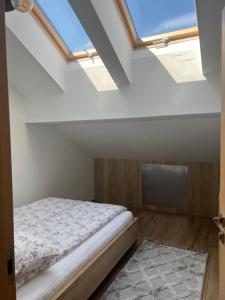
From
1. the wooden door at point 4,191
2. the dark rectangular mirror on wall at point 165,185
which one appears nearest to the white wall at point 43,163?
the dark rectangular mirror on wall at point 165,185

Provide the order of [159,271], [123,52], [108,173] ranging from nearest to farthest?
[123,52] < [159,271] < [108,173]

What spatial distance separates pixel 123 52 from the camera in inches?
89.8

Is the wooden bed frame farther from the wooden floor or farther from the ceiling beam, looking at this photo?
the ceiling beam

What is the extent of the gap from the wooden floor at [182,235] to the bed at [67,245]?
0.97ft

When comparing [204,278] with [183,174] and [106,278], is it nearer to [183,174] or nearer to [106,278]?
[106,278]

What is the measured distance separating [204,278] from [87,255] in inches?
47.0

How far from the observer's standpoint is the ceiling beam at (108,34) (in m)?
1.73

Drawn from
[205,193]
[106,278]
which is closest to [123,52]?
[106,278]

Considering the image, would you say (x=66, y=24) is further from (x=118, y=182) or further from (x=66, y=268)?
(x=118, y=182)

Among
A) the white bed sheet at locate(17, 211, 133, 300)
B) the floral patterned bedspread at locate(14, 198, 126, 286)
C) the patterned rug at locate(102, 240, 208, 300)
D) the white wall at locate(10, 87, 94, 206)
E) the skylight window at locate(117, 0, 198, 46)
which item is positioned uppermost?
the skylight window at locate(117, 0, 198, 46)

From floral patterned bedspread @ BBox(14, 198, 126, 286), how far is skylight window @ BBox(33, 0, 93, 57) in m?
1.81

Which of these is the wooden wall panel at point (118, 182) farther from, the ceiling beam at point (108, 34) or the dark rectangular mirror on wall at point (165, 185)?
the ceiling beam at point (108, 34)

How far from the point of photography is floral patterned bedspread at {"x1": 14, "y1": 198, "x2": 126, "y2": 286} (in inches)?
80.9

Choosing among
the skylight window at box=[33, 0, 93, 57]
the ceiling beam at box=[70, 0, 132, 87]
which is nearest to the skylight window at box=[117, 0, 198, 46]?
the ceiling beam at box=[70, 0, 132, 87]
